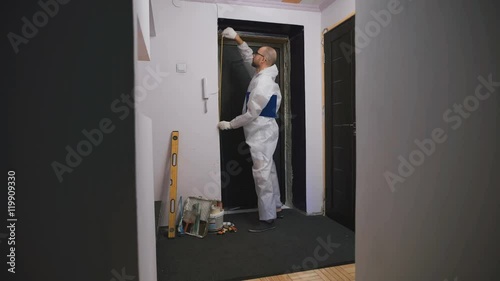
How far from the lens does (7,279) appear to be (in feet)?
2.03

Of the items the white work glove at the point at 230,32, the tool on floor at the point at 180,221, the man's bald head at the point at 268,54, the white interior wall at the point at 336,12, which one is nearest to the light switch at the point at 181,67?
the white work glove at the point at 230,32

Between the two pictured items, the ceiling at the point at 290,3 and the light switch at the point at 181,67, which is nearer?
the light switch at the point at 181,67

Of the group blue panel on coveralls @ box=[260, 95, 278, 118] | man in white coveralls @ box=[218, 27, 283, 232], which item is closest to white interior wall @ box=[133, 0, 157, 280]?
man in white coveralls @ box=[218, 27, 283, 232]

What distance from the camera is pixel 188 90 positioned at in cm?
276

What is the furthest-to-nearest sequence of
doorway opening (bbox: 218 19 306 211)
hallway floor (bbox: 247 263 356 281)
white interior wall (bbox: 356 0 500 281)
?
1. doorway opening (bbox: 218 19 306 211)
2. hallway floor (bbox: 247 263 356 281)
3. white interior wall (bbox: 356 0 500 281)

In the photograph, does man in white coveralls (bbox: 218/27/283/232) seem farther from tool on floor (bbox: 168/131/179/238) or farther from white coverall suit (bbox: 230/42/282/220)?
tool on floor (bbox: 168/131/179/238)

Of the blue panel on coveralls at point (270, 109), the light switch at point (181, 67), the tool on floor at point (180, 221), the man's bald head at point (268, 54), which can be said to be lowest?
the tool on floor at point (180, 221)

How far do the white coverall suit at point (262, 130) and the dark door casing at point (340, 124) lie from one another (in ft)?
1.81

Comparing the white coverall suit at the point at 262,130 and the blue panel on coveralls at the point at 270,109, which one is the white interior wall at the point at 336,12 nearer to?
the white coverall suit at the point at 262,130

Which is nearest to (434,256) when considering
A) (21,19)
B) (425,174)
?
(425,174)

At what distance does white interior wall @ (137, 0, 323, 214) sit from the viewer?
8.84 ft

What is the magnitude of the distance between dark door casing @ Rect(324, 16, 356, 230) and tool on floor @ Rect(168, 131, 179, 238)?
149cm

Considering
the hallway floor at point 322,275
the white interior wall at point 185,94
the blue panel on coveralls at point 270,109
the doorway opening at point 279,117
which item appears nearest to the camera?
the hallway floor at point 322,275

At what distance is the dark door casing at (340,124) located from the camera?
262 centimetres
